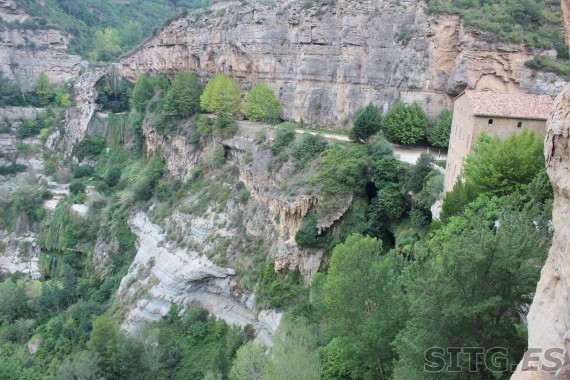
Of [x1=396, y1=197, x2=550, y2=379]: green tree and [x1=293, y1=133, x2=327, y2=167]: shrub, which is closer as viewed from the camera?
[x1=396, y1=197, x2=550, y2=379]: green tree

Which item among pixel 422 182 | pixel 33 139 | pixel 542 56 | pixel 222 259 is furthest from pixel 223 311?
pixel 33 139

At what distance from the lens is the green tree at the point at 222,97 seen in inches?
1746

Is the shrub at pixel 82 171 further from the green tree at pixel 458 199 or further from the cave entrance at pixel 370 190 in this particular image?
the green tree at pixel 458 199

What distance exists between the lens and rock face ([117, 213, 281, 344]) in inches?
1180

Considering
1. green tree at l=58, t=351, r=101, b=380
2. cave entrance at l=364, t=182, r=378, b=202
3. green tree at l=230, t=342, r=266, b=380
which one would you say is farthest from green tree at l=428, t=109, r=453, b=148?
green tree at l=58, t=351, r=101, b=380

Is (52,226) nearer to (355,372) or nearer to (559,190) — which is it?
(355,372)

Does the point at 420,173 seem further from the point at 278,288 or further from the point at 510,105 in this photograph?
the point at 278,288

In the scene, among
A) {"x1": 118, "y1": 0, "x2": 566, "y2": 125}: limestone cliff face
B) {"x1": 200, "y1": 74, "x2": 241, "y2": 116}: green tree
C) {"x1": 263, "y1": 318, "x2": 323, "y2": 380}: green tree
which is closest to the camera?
{"x1": 263, "y1": 318, "x2": 323, "y2": 380}: green tree

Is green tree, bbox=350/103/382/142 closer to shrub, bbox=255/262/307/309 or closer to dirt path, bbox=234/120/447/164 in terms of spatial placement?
dirt path, bbox=234/120/447/164

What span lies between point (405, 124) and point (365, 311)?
19.5 meters

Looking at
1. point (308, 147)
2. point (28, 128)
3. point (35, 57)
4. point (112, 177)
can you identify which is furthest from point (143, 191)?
point (35, 57)

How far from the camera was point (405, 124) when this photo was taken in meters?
33.2

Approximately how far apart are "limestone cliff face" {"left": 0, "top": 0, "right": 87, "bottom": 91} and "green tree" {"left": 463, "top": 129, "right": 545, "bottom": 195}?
68400mm

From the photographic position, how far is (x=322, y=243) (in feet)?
91.8
